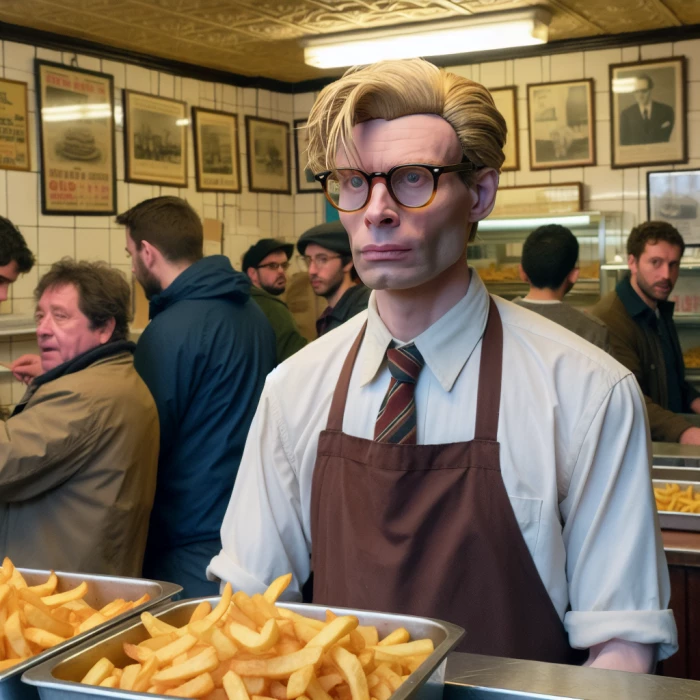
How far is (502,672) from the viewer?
1199mm

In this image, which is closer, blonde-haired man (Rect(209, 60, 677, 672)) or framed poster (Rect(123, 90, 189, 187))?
blonde-haired man (Rect(209, 60, 677, 672))

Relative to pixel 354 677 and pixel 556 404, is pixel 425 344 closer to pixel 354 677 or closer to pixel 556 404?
pixel 556 404

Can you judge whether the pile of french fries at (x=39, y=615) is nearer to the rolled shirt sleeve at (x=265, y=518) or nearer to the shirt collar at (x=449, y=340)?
the rolled shirt sleeve at (x=265, y=518)

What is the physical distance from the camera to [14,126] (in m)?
5.18

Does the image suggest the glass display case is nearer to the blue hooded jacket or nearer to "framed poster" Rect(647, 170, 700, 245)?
"framed poster" Rect(647, 170, 700, 245)

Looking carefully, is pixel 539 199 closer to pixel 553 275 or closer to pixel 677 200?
pixel 677 200

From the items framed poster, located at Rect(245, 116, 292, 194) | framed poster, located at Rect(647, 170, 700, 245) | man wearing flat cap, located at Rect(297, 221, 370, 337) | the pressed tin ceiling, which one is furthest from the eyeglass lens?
framed poster, located at Rect(245, 116, 292, 194)

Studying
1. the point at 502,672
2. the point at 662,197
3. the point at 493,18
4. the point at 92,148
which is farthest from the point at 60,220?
the point at 502,672

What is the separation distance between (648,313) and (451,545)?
3004 mm

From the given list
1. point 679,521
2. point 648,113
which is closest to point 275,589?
point 679,521

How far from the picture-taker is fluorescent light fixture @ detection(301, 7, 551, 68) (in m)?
5.08

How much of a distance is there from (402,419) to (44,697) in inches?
28.4

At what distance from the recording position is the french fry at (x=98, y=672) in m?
0.95

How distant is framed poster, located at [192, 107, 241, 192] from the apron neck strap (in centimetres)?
517
